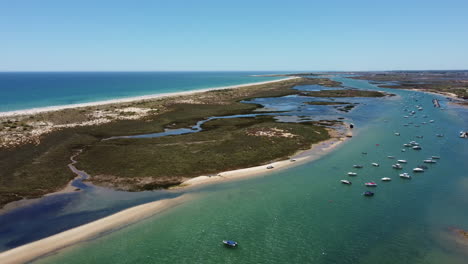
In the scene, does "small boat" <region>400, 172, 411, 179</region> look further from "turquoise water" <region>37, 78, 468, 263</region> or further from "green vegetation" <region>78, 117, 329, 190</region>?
"green vegetation" <region>78, 117, 329, 190</region>

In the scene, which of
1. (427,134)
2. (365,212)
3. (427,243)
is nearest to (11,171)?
(365,212)

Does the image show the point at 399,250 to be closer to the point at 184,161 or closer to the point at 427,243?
the point at 427,243

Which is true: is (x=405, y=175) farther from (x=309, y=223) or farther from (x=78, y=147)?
(x=78, y=147)

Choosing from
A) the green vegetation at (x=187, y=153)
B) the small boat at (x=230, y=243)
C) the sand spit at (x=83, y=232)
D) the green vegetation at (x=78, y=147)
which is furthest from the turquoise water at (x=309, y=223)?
the green vegetation at (x=78, y=147)

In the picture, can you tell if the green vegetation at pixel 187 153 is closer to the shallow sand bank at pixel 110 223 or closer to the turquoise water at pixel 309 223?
the shallow sand bank at pixel 110 223

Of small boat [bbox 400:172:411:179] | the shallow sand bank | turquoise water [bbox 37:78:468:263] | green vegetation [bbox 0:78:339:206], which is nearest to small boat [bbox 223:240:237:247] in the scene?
turquoise water [bbox 37:78:468:263]

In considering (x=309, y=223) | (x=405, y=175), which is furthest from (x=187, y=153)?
(x=405, y=175)
